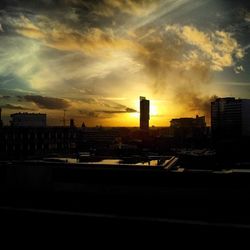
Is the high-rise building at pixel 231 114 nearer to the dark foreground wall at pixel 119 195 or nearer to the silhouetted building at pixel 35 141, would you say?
the silhouetted building at pixel 35 141

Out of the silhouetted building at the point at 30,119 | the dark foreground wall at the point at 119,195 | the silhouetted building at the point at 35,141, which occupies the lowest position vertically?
the dark foreground wall at the point at 119,195

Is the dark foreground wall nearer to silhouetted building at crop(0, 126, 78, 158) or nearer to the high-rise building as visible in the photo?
silhouetted building at crop(0, 126, 78, 158)

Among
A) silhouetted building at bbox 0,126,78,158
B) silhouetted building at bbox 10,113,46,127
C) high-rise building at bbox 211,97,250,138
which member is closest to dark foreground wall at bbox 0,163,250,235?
silhouetted building at bbox 0,126,78,158

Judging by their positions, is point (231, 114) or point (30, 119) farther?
point (231, 114)

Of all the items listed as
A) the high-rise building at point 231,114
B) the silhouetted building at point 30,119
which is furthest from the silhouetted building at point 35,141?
the high-rise building at point 231,114

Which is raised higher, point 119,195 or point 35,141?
point 35,141

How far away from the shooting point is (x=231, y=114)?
19025 cm

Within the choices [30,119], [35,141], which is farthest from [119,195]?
[30,119]

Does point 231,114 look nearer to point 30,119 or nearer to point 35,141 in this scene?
point 30,119

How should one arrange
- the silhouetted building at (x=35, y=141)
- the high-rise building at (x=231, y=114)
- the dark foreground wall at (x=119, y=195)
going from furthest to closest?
the high-rise building at (x=231, y=114), the silhouetted building at (x=35, y=141), the dark foreground wall at (x=119, y=195)

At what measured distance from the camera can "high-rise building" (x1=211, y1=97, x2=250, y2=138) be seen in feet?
610

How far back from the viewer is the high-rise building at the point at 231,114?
186 metres

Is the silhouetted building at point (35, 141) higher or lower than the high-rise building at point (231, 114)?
lower

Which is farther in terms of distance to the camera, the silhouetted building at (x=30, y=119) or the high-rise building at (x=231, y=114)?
the high-rise building at (x=231, y=114)
